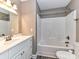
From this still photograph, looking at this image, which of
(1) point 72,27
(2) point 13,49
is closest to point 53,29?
(1) point 72,27

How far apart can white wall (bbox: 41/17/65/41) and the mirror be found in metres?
1.84

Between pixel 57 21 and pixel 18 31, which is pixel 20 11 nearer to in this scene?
pixel 18 31

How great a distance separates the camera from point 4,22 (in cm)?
221

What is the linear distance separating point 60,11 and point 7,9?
2293mm

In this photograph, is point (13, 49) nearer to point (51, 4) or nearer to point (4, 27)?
point (4, 27)

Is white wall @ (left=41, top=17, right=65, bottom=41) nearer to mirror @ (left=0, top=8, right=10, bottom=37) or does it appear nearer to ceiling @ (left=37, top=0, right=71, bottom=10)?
ceiling @ (left=37, top=0, right=71, bottom=10)

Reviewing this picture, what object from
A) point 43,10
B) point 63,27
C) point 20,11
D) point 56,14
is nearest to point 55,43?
point 63,27

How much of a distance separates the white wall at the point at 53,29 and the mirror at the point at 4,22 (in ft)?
6.04

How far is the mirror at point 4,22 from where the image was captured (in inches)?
81.4

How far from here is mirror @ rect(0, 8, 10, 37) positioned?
207 centimetres

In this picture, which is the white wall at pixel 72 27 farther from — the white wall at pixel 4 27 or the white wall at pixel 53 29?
the white wall at pixel 4 27

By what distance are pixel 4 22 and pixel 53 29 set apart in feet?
7.38

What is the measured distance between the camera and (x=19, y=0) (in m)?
2.99

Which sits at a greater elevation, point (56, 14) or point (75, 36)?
point (56, 14)
